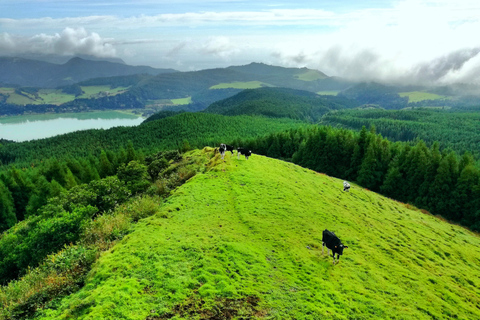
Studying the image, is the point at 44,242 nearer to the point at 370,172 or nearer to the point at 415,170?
the point at 370,172

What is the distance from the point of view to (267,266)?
17.5 meters

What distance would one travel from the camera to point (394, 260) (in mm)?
23266

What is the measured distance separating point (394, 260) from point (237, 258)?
49.2 feet

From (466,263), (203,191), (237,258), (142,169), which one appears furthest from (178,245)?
(142,169)

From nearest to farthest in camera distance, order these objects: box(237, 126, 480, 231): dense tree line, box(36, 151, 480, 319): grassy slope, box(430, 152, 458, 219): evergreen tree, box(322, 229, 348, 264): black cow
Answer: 1. box(36, 151, 480, 319): grassy slope
2. box(322, 229, 348, 264): black cow
3. box(237, 126, 480, 231): dense tree line
4. box(430, 152, 458, 219): evergreen tree

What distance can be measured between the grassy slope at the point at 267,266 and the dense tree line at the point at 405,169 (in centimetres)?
3412

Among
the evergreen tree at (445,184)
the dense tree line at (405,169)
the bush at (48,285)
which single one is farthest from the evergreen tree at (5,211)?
the evergreen tree at (445,184)

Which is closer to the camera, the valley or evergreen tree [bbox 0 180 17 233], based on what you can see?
the valley

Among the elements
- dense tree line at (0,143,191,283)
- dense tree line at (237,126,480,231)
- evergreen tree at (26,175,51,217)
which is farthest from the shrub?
dense tree line at (237,126,480,231)

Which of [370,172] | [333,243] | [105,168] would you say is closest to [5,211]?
[105,168]

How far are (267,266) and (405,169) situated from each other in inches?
2578

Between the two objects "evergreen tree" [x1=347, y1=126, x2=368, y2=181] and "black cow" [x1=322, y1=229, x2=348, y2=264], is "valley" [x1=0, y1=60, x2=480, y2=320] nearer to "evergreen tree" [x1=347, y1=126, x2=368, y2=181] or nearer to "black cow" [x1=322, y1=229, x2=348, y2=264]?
"black cow" [x1=322, y1=229, x2=348, y2=264]

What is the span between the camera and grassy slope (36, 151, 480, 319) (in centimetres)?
1366

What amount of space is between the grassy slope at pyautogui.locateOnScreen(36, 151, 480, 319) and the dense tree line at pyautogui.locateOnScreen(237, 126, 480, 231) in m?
34.1
